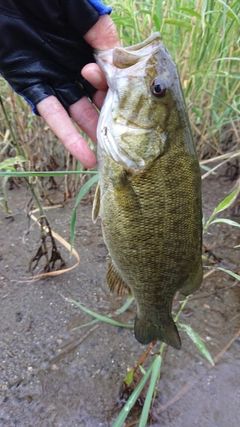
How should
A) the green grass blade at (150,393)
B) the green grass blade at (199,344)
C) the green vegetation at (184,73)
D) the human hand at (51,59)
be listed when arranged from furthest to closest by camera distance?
the green vegetation at (184,73) < the human hand at (51,59) < the green grass blade at (199,344) < the green grass blade at (150,393)

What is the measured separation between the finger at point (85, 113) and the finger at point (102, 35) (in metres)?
0.24

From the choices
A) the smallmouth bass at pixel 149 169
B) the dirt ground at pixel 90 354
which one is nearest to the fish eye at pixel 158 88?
the smallmouth bass at pixel 149 169

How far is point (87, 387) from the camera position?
165 cm

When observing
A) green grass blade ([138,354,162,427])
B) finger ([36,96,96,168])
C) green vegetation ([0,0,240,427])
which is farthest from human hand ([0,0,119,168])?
green grass blade ([138,354,162,427])

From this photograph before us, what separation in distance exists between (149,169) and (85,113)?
0.51 meters

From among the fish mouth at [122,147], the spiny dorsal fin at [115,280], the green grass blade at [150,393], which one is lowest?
the green grass blade at [150,393]

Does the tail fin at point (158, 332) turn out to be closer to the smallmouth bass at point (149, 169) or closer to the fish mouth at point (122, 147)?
the smallmouth bass at point (149, 169)

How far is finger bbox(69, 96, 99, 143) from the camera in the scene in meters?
1.66

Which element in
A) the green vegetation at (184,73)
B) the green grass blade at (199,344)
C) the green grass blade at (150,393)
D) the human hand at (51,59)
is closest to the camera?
the green grass blade at (150,393)

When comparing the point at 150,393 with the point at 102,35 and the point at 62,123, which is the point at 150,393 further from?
the point at 102,35

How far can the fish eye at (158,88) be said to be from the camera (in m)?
1.32

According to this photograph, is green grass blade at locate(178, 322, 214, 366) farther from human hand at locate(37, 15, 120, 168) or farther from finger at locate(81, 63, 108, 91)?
finger at locate(81, 63, 108, 91)

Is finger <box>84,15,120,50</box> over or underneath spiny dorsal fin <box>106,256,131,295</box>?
over

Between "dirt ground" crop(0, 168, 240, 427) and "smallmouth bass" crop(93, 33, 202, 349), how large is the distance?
386 millimetres
